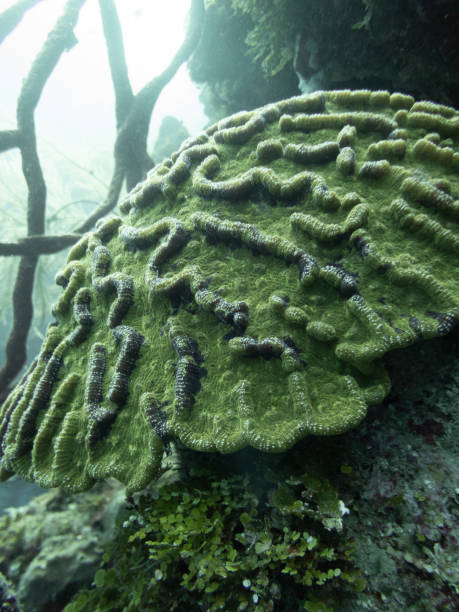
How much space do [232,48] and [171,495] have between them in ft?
24.4

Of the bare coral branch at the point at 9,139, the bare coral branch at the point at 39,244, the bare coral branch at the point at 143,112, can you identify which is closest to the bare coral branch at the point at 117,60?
the bare coral branch at the point at 143,112

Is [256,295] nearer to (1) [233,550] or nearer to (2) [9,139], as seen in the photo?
(1) [233,550]

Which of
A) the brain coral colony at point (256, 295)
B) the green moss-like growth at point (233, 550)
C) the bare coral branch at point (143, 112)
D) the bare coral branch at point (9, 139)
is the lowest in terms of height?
the green moss-like growth at point (233, 550)

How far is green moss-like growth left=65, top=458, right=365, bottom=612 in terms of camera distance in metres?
1.67

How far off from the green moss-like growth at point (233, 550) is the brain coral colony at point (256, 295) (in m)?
0.47

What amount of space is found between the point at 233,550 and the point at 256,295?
59.1 inches

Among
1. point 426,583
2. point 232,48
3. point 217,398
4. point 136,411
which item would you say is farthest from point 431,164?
point 232,48

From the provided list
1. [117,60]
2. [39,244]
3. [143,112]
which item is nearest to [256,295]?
[39,244]

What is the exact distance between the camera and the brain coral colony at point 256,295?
179cm

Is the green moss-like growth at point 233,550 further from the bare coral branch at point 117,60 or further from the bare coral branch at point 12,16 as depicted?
the bare coral branch at point 12,16

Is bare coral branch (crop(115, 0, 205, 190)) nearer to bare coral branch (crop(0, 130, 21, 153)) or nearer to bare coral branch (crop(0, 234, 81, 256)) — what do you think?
bare coral branch (crop(0, 130, 21, 153))

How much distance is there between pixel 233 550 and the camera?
5.98 ft

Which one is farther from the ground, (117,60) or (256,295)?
(117,60)

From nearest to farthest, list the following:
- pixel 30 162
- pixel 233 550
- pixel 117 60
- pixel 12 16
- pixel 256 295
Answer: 1. pixel 233 550
2. pixel 256 295
3. pixel 12 16
4. pixel 30 162
5. pixel 117 60
